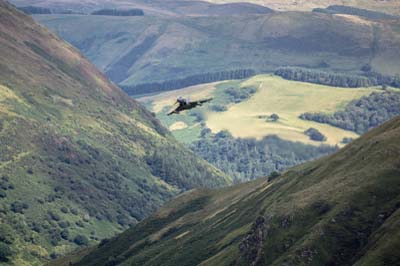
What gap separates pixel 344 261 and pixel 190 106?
86.3 metres

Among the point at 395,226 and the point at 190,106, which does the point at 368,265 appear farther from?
the point at 190,106

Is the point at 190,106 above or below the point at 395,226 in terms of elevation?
above

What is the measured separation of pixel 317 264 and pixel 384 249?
2359 centimetres

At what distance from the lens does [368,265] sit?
17775cm

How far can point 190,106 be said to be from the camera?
130125 millimetres

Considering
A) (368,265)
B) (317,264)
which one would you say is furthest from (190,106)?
(317,264)

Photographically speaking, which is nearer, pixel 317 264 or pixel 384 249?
pixel 384 249

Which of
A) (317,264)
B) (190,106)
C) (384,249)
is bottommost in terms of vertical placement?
(317,264)

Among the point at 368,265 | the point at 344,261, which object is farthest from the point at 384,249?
the point at 344,261

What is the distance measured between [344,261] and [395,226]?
17.8 metres

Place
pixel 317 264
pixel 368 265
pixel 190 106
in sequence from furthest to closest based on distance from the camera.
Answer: pixel 317 264, pixel 368 265, pixel 190 106

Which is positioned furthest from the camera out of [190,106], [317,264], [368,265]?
[317,264]

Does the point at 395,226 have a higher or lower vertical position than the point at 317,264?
higher

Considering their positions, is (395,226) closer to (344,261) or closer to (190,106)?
(344,261)
